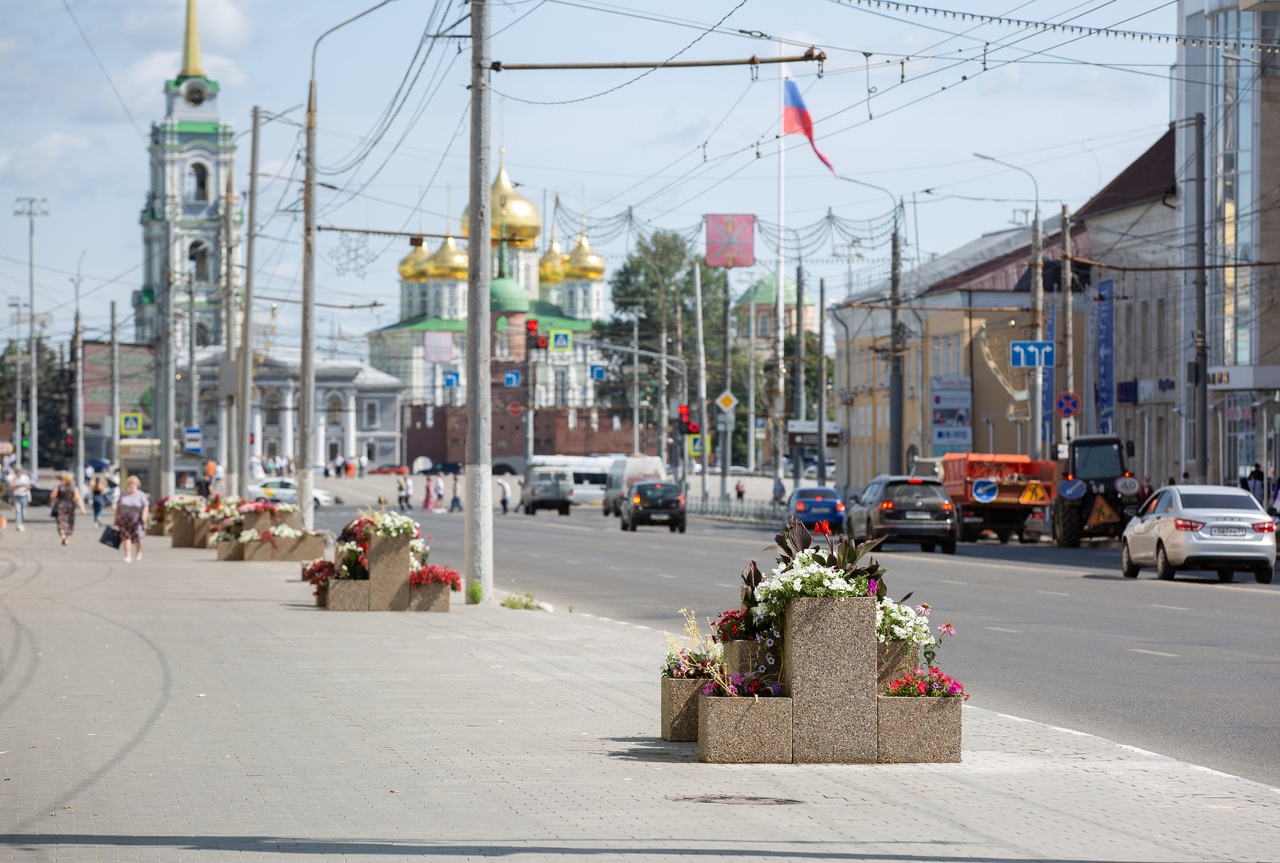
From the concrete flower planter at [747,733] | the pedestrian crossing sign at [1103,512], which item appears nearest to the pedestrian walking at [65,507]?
the pedestrian crossing sign at [1103,512]

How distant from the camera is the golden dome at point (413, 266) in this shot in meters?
143

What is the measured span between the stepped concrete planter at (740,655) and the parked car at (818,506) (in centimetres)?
4087

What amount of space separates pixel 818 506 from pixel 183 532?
→ 1942 centimetres

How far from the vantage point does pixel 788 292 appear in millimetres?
165125

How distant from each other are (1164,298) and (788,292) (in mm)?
105179

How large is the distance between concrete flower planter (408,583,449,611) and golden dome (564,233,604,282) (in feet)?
366

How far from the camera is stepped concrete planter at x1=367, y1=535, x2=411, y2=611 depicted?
73.8 feet

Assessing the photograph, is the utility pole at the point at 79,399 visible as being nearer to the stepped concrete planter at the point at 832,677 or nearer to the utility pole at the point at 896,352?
the utility pole at the point at 896,352

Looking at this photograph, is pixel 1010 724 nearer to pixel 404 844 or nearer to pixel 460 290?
pixel 404 844

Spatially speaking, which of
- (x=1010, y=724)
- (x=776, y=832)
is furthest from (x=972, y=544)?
(x=776, y=832)

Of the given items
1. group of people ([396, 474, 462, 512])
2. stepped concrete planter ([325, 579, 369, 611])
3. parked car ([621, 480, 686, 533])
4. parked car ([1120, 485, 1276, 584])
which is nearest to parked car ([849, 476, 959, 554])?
parked car ([1120, 485, 1276, 584])

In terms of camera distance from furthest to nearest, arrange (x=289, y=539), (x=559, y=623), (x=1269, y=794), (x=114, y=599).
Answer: (x=289, y=539) < (x=114, y=599) < (x=559, y=623) < (x=1269, y=794)

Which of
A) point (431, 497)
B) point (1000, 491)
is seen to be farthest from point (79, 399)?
point (1000, 491)

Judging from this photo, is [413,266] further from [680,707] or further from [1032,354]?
[680,707]
